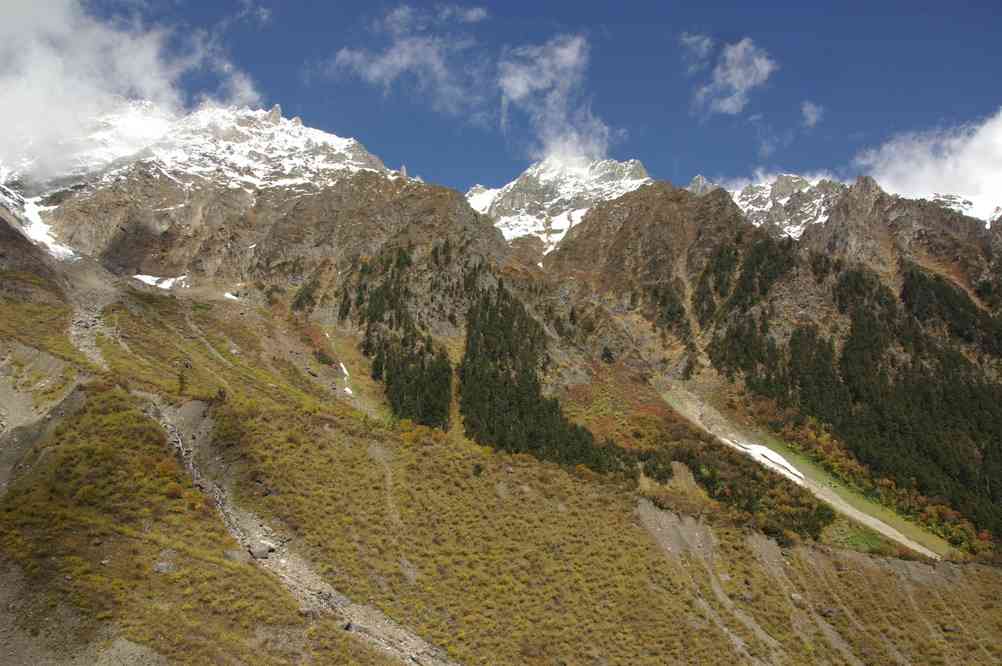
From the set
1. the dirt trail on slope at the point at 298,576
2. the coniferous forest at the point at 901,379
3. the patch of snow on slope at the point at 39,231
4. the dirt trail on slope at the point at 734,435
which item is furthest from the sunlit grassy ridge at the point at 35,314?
the coniferous forest at the point at 901,379

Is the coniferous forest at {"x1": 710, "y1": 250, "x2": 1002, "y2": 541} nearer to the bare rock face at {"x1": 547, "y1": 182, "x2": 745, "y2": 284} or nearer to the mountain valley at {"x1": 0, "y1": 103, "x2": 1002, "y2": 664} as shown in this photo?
the mountain valley at {"x1": 0, "y1": 103, "x2": 1002, "y2": 664}

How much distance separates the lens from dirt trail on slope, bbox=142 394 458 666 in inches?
1192

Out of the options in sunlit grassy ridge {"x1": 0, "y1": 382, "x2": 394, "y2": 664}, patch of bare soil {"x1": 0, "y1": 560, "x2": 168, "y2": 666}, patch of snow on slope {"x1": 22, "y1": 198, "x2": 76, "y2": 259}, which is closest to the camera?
patch of bare soil {"x1": 0, "y1": 560, "x2": 168, "y2": 666}

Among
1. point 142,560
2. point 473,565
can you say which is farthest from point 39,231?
point 473,565

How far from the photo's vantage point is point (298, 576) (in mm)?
32812

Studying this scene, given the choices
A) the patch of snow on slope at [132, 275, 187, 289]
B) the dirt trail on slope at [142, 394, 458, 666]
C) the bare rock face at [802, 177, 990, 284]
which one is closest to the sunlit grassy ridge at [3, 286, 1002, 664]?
the dirt trail on slope at [142, 394, 458, 666]

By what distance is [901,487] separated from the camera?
84.8m

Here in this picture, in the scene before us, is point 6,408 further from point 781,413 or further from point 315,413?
point 781,413

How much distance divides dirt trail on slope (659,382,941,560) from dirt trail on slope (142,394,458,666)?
53.9 metres

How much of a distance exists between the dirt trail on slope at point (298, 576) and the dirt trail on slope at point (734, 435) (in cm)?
5385

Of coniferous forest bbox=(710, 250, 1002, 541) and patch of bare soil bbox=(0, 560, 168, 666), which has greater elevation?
coniferous forest bbox=(710, 250, 1002, 541)

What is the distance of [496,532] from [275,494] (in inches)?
570

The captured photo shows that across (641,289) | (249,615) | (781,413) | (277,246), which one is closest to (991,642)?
(249,615)

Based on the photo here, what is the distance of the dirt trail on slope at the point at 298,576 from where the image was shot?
30266mm
